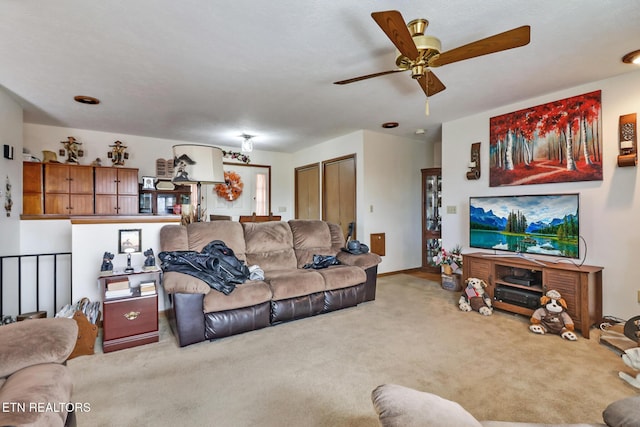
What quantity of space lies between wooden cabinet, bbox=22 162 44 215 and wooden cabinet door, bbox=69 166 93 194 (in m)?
0.35

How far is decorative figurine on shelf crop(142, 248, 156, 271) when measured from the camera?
278 cm

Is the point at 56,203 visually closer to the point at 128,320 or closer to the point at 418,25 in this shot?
the point at 128,320

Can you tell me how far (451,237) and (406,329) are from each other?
2119 mm

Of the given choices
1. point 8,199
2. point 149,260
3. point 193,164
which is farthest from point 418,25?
point 8,199

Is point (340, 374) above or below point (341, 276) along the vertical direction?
below

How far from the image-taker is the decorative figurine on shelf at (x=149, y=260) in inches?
110

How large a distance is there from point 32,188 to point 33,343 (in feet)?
14.4

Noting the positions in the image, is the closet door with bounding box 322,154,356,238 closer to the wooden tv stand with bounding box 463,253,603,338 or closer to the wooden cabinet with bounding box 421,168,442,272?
the wooden cabinet with bounding box 421,168,442,272

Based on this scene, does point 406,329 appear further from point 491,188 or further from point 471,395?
point 491,188

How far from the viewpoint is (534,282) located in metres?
3.24

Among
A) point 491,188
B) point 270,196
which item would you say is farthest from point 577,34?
point 270,196

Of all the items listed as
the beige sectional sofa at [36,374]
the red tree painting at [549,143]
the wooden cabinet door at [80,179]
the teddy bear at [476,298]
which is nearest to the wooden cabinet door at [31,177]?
the wooden cabinet door at [80,179]

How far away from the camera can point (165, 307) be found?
3.27 metres

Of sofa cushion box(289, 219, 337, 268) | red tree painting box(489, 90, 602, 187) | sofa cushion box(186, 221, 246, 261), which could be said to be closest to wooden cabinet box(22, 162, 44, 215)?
sofa cushion box(186, 221, 246, 261)
